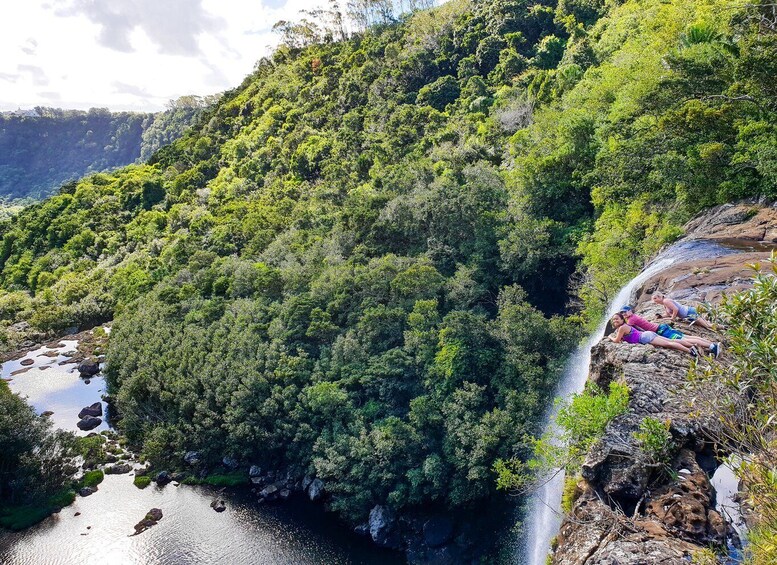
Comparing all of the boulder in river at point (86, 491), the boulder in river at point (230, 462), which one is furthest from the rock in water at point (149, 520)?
the boulder in river at point (86, 491)

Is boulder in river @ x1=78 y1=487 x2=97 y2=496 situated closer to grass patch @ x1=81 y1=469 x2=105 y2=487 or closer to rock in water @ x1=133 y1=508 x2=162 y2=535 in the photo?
grass patch @ x1=81 y1=469 x2=105 y2=487

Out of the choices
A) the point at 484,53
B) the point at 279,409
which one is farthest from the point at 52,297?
the point at 484,53

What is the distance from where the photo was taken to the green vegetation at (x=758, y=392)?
275 inches

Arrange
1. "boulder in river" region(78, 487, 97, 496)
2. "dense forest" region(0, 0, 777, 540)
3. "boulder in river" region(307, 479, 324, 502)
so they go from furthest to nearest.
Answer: "boulder in river" region(78, 487, 97, 496) → "boulder in river" region(307, 479, 324, 502) → "dense forest" region(0, 0, 777, 540)

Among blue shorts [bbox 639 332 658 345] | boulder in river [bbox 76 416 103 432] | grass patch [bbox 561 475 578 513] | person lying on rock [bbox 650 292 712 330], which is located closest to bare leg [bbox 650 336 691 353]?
blue shorts [bbox 639 332 658 345]

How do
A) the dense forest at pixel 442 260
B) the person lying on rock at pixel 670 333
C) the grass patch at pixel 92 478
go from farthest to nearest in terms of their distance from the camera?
the grass patch at pixel 92 478 → the dense forest at pixel 442 260 → the person lying on rock at pixel 670 333

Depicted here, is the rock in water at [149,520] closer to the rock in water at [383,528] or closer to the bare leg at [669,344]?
the rock in water at [383,528]

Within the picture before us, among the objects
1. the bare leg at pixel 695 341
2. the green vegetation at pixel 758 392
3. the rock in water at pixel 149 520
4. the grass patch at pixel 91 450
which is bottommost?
the rock in water at pixel 149 520

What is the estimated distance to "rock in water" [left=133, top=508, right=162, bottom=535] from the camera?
31177 millimetres

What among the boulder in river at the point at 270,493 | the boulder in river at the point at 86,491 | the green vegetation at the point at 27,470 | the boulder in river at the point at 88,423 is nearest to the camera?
the boulder in river at the point at 270,493

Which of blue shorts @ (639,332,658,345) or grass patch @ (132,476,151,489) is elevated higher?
blue shorts @ (639,332,658,345)

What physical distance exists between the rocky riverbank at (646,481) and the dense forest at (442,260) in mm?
8885

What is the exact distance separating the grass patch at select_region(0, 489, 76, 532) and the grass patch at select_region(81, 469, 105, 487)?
1.06 m

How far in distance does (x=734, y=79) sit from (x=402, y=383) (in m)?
24.7
